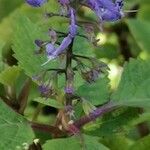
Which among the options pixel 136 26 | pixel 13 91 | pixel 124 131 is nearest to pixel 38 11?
pixel 136 26

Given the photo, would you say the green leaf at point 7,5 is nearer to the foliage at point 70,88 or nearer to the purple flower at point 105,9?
the foliage at point 70,88

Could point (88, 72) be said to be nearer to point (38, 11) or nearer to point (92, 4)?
point (92, 4)

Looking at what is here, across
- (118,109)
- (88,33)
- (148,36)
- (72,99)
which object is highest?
(88,33)

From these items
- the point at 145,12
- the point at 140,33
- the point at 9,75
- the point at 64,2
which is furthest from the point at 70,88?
the point at 145,12

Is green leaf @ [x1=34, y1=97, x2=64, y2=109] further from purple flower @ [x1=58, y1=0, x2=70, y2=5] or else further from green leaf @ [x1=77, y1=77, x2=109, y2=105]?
purple flower @ [x1=58, y1=0, x2=70, y2=5]

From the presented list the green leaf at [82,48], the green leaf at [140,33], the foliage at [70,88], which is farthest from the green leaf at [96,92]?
the green leaf at [140,33]

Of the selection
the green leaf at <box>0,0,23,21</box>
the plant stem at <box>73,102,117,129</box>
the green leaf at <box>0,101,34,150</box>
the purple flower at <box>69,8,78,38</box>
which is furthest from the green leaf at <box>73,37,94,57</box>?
the green leaf at <box>0,0,23,21</box>

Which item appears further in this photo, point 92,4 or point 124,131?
point 124,131
